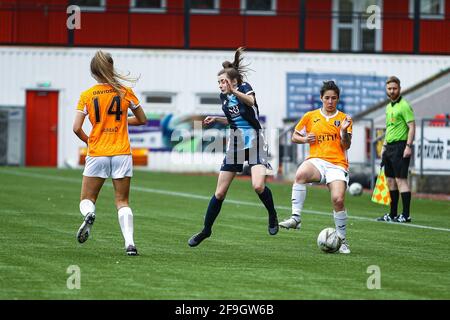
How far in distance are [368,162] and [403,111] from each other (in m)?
12.3

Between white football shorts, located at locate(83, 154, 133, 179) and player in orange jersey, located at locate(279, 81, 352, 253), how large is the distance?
212 cm

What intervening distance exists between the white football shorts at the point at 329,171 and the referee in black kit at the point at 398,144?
4834 millimetres

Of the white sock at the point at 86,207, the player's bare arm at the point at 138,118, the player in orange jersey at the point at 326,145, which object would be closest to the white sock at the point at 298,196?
the player in orange jersey at the point at 326,145

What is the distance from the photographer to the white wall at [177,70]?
40.6 meters

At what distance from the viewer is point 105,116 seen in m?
12.1

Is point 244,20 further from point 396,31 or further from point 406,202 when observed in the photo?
point 406,202

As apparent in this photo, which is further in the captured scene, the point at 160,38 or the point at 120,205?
the point at 160,38

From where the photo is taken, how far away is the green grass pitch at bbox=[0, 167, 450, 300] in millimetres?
9555

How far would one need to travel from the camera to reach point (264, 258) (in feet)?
39.9

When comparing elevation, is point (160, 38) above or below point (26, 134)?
above

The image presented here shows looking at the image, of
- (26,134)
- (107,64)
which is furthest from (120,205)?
(26,134)

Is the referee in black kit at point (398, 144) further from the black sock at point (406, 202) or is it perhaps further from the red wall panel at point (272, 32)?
the red wall panel at point (272, 32)

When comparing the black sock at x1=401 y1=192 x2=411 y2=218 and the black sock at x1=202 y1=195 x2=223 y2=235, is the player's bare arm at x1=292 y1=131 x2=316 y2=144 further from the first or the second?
the black sock at x1=401 y1=192 x2=411 y2=218
